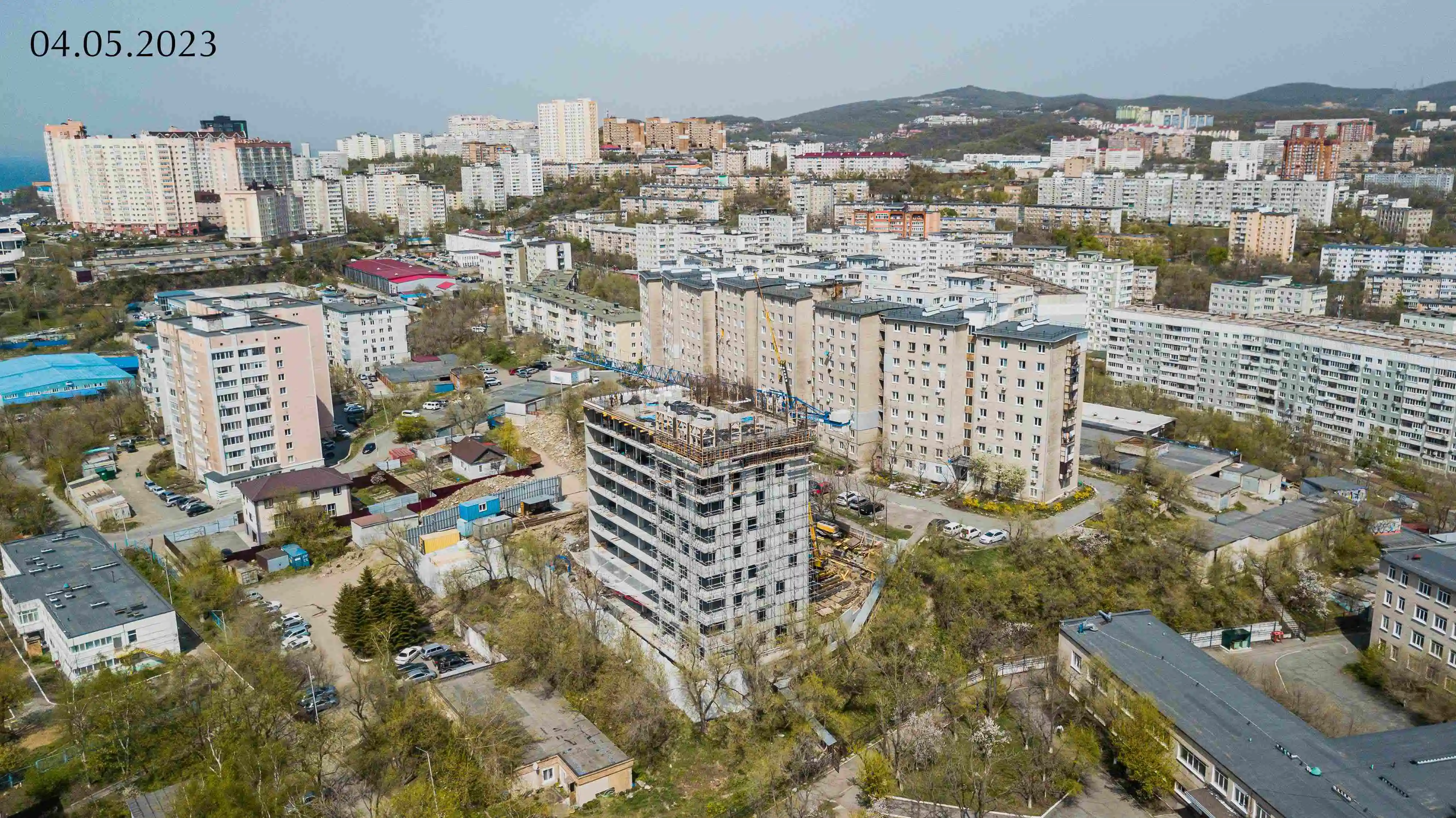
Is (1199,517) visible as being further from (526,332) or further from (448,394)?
(526,332)

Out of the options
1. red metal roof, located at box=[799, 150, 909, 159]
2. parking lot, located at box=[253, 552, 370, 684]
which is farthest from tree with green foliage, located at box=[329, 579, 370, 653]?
red metal roof, located at box=[799, 150, 909, 159]

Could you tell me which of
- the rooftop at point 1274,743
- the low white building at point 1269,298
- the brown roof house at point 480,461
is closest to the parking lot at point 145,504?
the brown roof house at point 480,461

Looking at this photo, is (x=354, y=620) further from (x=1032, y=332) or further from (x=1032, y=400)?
(x=1032, y=332)

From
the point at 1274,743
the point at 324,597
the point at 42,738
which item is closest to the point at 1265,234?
the point at 1274,743

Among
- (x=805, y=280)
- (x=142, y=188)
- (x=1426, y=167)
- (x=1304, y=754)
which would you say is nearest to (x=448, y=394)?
(x=805, y=280)

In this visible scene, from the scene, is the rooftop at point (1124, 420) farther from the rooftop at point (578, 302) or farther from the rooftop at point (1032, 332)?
the rooftop at point (578, 302)

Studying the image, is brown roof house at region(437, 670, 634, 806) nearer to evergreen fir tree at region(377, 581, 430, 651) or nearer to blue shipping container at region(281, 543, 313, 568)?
evergreen fir tree at region(377, 581, 430, 651)
